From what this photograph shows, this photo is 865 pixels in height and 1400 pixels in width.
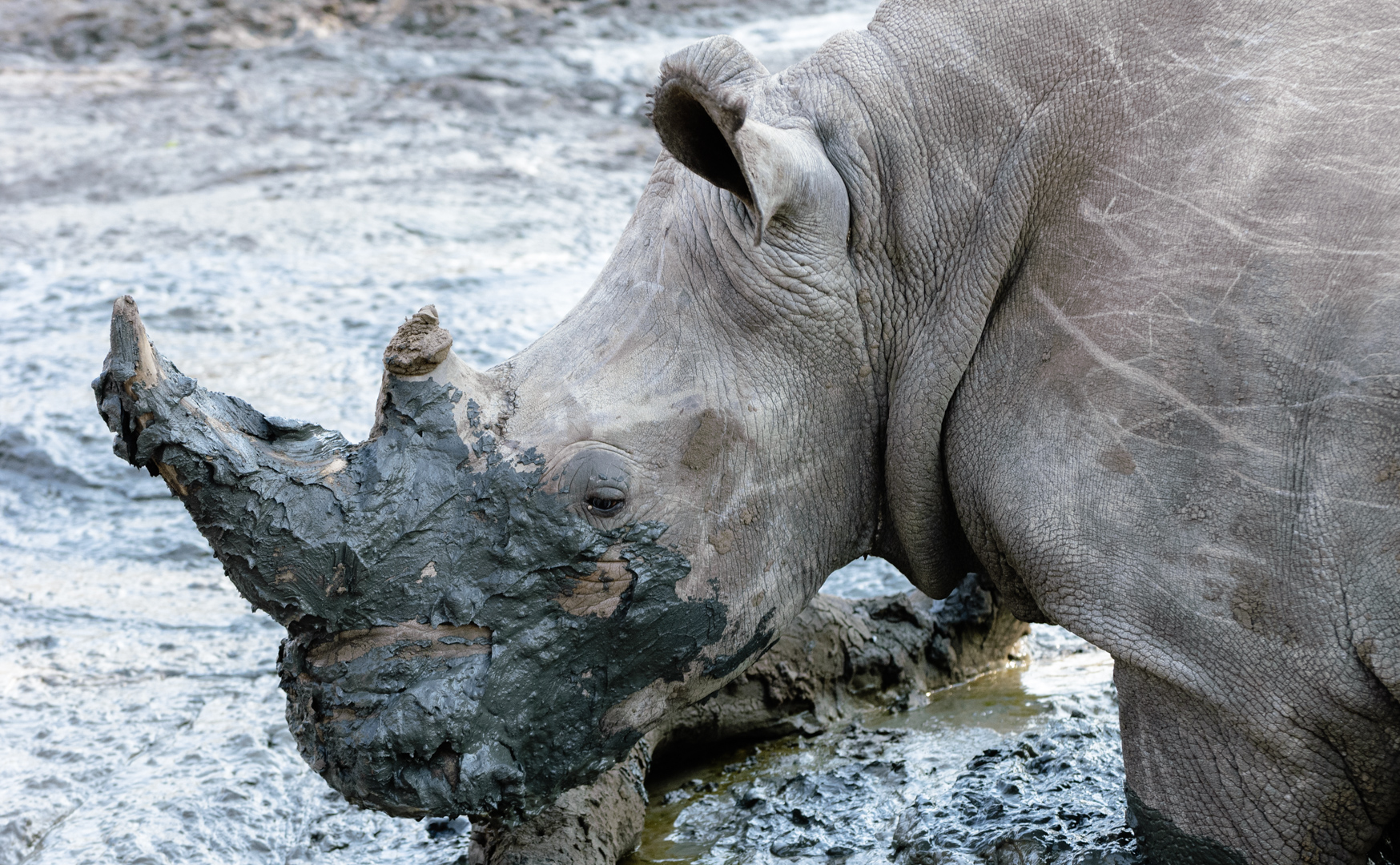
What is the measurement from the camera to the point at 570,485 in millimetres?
2826

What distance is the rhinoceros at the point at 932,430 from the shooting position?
8.46ft

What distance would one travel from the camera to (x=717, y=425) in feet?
9.55

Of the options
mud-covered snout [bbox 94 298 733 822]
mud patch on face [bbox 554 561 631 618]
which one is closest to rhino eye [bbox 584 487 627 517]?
mud-covered snout [bbox 94 298 733 822]

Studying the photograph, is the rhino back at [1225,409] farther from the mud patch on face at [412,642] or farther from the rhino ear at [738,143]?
the mud patch on face at [412,642]

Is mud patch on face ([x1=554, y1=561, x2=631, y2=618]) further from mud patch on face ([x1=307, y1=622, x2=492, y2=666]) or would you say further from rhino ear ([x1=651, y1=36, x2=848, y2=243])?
rhino ear ([x1=651, y1=36, x2=848, y2=243])

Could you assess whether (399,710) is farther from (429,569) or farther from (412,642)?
(429,569)

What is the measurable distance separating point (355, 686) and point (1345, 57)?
2.32m

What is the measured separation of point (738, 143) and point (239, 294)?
5629 mm

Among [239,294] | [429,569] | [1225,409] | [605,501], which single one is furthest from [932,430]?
[239,294]

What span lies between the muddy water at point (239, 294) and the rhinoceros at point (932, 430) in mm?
982

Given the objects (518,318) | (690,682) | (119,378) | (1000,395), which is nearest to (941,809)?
(690,682)

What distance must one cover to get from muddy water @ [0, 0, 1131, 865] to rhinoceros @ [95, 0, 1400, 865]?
982 mm

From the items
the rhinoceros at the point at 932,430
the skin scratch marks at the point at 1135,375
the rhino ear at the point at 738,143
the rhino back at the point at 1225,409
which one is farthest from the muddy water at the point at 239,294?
the rhino ear at the point at 738,143

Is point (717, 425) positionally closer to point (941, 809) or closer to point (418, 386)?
point (418, 386)
